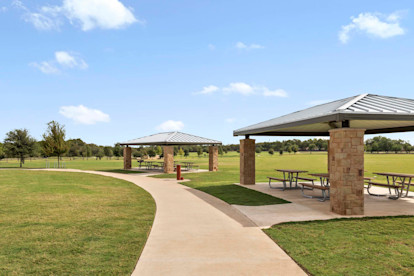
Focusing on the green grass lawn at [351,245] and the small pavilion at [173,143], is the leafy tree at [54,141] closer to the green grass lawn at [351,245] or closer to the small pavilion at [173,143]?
the small pavilion at [173,143]

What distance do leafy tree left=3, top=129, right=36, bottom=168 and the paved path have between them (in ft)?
115

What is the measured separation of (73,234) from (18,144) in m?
36.1

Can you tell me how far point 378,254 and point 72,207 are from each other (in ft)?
27.4

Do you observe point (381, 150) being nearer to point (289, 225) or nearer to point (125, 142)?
point (125, 142)

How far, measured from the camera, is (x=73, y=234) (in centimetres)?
605

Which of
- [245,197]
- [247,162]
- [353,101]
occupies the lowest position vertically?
[245,197]

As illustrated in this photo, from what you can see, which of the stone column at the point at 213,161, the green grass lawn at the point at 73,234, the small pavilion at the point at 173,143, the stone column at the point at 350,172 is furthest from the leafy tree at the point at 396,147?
the green grass lawn at the point at 73,234

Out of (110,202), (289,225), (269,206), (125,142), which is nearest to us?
(289,225)

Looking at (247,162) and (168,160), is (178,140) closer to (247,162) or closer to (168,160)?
(168,160)

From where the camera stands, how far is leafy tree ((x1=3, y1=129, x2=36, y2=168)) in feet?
115

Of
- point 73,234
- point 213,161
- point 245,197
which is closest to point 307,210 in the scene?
point 245,197

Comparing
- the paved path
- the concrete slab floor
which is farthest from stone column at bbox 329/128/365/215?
the paved path

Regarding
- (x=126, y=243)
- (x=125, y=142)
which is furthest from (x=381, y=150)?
(x=126, y=243)

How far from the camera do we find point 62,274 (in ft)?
13.4
